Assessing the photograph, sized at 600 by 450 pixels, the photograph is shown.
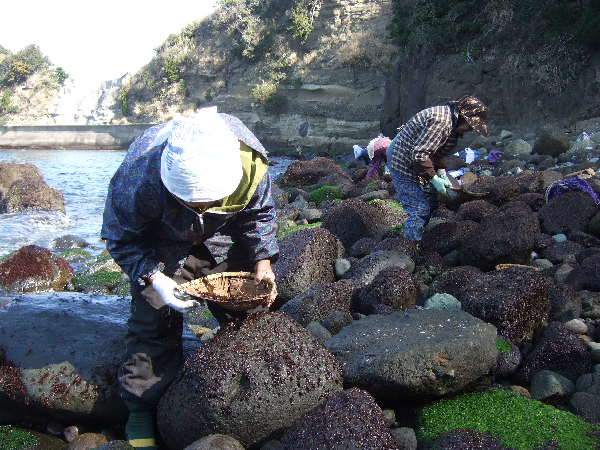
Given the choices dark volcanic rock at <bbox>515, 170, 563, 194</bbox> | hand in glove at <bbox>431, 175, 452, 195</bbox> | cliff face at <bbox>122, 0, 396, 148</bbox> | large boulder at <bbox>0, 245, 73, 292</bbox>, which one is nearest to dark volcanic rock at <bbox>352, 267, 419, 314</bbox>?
hand in glove at <bbox>431, 175, 452, 195</bbox>

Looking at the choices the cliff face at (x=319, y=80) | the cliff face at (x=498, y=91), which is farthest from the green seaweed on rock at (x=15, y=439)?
the cliff face at (x=319, y=80)

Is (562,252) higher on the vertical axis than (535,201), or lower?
lower

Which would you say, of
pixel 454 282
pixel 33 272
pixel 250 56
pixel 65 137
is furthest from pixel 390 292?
pixel 65 137

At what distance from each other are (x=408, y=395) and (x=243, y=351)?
0.92 m

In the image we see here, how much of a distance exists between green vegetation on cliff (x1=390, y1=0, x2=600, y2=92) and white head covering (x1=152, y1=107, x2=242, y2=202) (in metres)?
13.3

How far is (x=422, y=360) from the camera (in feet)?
9.14

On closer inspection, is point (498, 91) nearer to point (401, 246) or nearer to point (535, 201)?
point (535, 201)

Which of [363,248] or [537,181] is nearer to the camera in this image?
→ [363,248]

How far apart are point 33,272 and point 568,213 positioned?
6.69m

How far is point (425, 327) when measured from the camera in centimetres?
319

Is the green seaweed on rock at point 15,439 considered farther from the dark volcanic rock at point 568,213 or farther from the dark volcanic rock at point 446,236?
the dark volcanic rock at point 568,213

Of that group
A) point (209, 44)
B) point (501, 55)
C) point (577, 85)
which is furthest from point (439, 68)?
point (209, 44)

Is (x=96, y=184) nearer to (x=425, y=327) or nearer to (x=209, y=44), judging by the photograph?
(x=425, y=327)

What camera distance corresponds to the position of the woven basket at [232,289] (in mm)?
2773
